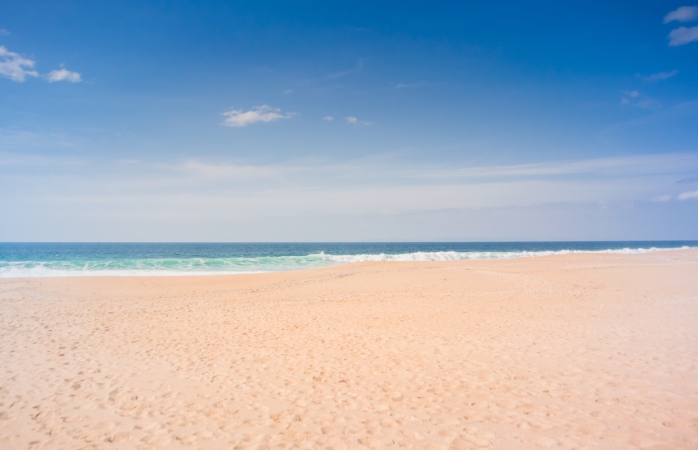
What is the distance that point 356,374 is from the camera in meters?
7.57

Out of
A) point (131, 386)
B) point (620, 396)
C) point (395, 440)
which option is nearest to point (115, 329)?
point (131, 386)

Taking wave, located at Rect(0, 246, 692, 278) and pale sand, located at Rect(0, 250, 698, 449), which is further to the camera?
wave, located at Rect(0, 246, 692, 278)

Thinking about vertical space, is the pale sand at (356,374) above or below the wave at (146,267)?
below

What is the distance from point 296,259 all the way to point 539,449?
4483 cm

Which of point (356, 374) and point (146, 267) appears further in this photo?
point (146, 267)

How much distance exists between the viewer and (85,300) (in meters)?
18.4

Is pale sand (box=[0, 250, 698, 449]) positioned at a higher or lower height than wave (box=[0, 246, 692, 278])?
lower

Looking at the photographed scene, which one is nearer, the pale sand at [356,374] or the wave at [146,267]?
the pale sand at [356,374]

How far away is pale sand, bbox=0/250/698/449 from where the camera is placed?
205 inches

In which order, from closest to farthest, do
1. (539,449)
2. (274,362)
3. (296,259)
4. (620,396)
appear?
(539,449)
(620,396)
(274,362)
(296,259)

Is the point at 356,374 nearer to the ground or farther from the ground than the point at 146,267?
nearer to the ground

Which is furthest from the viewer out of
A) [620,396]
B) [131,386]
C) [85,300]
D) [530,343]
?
[85,300]

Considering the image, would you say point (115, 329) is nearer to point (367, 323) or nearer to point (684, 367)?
point (367, 323)

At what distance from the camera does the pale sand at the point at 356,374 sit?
17.1 feet
